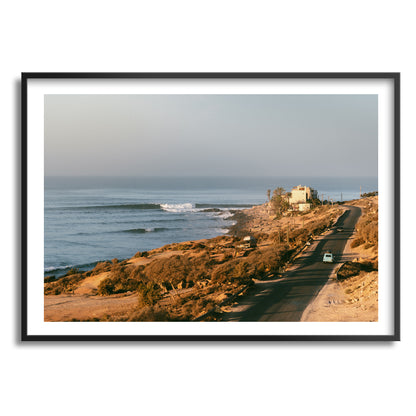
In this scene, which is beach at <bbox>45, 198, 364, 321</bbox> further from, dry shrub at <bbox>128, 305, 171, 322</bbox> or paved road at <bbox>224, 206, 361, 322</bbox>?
paved road at <bbox>224, 206, 361, 322</bbox>

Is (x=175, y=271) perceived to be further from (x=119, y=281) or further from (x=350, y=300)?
(x=350, y=300)

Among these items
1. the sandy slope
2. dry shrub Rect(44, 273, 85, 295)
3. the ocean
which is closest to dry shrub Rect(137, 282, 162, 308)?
the ocean

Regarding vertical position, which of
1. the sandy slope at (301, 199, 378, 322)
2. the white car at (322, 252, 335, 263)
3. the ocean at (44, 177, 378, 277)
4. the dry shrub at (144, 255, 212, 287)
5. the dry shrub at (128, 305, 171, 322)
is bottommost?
the dry shrub at (128, 305, 171, 322)

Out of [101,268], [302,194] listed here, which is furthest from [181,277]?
[302,194]

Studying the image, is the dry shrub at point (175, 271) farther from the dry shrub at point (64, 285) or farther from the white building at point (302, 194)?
the white building at point (302, 194)
